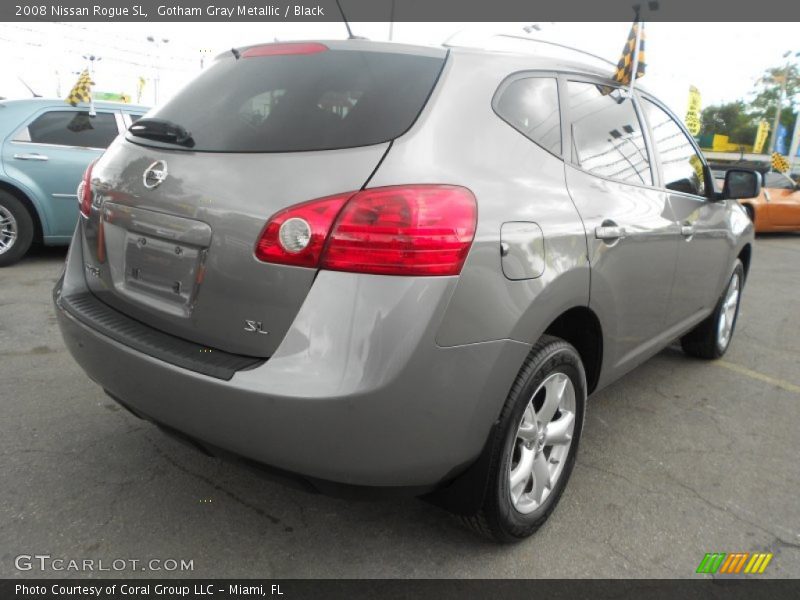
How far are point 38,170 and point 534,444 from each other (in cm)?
569

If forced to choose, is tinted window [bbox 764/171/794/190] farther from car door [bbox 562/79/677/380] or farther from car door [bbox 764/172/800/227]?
car door [bbox 562/79/677/380]

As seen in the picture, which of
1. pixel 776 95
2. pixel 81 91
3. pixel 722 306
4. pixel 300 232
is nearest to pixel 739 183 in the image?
pixel 722 306

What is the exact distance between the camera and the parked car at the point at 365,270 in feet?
5.56

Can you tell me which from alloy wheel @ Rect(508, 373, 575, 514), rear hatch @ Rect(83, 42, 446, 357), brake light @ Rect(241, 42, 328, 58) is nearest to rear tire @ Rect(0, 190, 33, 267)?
rear hatch @ Rect(83, 42, 446, 357)

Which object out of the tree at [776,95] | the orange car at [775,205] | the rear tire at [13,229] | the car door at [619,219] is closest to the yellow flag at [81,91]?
the rear tire at [13,229]

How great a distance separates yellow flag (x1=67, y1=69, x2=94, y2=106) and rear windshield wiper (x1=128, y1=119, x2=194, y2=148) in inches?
198

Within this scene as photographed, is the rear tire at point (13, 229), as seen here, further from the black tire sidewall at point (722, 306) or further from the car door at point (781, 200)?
the car door at point (781, 200)

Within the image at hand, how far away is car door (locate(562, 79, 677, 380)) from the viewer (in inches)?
94.4

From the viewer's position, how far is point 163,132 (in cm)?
217

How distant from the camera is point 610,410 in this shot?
3512 millimetres

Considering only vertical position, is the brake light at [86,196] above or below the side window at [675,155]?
below

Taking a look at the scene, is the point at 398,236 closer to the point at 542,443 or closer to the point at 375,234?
the point at 375,234

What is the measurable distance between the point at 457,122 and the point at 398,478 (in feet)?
3.50

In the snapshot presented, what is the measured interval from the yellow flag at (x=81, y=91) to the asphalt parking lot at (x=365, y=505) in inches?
157
